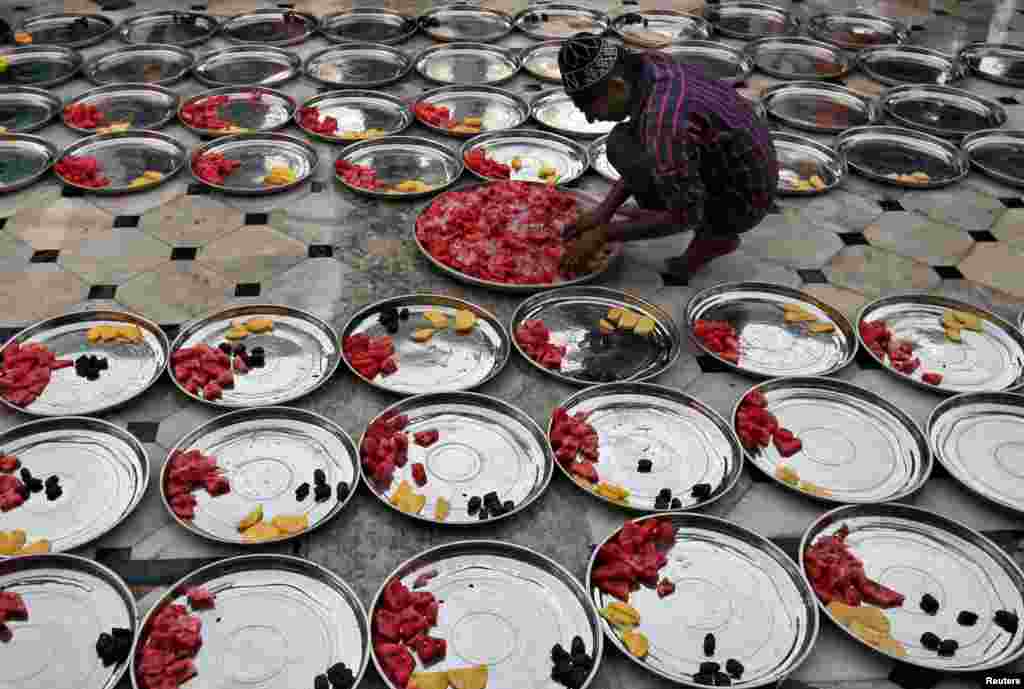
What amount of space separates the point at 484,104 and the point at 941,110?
326 centimetres

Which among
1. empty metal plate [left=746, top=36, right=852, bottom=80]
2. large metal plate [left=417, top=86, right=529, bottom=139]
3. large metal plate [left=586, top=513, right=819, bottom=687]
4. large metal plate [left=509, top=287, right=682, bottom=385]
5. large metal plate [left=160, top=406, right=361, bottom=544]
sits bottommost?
large metal plate [left=586, top=513, right=819, bottom=687]

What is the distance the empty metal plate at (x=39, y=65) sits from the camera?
5.96 meters

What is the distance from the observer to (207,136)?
5.39 meters

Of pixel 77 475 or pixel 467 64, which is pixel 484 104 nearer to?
pixel 467 64

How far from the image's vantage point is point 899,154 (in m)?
5.73

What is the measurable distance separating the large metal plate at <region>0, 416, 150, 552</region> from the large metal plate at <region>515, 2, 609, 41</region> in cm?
477

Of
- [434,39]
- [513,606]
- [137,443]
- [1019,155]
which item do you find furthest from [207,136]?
[1019,155]

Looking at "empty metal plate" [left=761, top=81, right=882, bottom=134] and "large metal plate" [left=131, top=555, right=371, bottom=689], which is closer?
"large metal plate" [left=131, top=555, right=371, bottom=689]

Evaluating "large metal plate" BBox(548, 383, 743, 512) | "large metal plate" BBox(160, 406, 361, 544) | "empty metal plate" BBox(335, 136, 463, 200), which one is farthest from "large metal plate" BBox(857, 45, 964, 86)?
"large metal plate" BBox(160, 406, 361, 544)

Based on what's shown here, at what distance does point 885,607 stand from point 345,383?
2.25m

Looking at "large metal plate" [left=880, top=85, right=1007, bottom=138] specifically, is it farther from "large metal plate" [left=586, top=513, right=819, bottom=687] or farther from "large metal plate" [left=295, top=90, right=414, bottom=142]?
"large metal plate" [left=586, top=513, right=819, bottom=687]

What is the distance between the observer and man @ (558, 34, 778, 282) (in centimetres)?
358

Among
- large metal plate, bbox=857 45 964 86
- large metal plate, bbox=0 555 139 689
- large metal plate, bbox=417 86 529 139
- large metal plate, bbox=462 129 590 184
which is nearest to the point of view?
large metal plate, bbox=0 555 139 689

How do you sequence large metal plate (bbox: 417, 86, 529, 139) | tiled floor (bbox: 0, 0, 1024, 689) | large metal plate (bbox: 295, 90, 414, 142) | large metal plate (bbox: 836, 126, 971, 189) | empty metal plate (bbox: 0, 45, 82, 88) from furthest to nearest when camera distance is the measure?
empty metal plate (bbox: 0, 45, 82, 88), large metal plate (bbox: 417, 86, 529, 139), large metal plate (bbox: 295, 90, 414, 142), large metal plate (bbox: 836, 126, 971, 189), tiled floor (bbox: 0, 0, 1024, 689)
